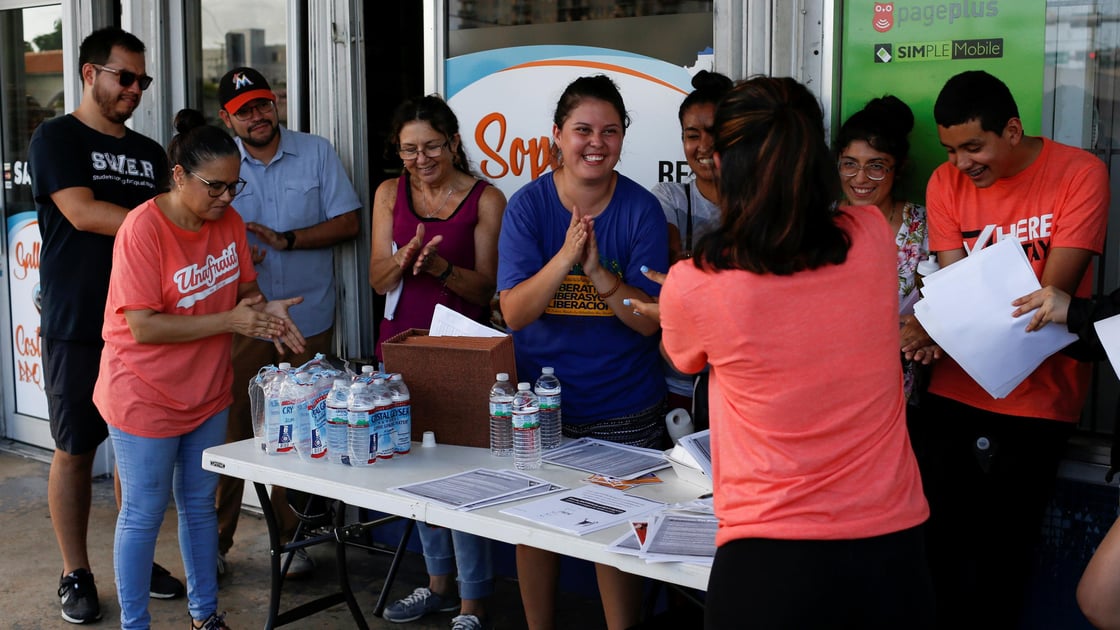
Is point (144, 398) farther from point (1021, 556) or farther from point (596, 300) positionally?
point (1021, 556)

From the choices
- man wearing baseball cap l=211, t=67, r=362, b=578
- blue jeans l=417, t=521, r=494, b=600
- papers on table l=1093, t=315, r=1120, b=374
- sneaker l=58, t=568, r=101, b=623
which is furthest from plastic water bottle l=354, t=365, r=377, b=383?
papers on table l=1093, t=315, r=1120, b=374

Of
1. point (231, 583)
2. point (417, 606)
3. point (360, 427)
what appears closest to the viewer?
point (360, 427)

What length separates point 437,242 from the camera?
138 inches

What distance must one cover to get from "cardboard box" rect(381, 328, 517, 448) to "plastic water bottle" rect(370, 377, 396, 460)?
185mm

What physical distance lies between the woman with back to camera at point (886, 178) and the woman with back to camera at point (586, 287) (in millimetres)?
621

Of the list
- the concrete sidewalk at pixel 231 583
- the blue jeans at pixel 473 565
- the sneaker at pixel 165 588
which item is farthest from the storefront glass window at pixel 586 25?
the sneaker at pixel 165 588

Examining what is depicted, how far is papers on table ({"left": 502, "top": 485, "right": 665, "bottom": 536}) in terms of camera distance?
2.39 m

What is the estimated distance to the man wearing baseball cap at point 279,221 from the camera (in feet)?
13.8

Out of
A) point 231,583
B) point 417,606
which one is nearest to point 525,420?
point 417,606

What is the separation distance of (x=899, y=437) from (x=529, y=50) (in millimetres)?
2858

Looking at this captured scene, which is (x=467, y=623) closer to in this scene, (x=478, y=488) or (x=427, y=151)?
(x=478, y=488)

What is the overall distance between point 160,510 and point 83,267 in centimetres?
114

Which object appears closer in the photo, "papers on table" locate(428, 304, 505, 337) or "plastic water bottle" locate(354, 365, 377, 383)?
"plastic water bottle" locate(354, 365, 377, 383)

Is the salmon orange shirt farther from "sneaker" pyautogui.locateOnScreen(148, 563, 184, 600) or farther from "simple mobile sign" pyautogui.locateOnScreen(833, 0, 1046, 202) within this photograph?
"simple mobile sign" pyautogui.locateOnScreen(833, 0, 1046, 202)
